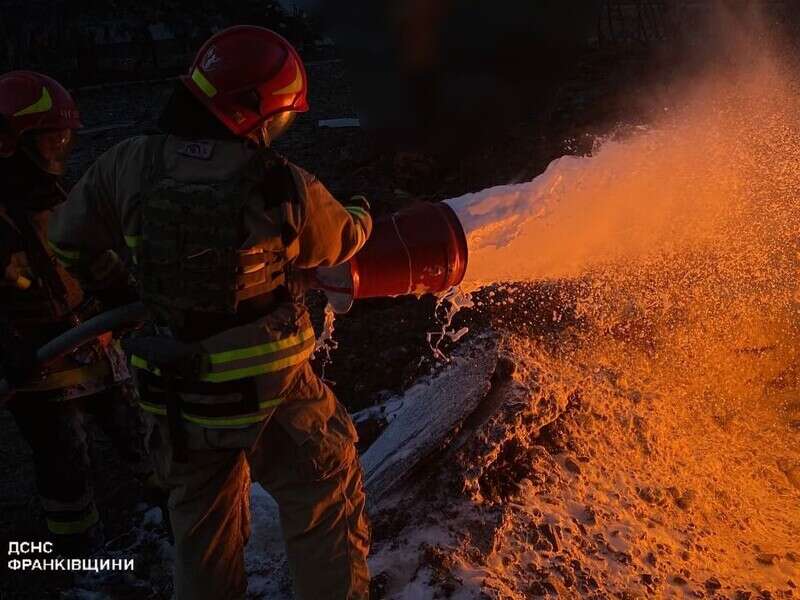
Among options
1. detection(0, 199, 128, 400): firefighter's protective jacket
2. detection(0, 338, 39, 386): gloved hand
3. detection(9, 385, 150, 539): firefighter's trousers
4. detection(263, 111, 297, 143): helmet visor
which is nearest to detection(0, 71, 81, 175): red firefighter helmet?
detection(0, 199, 128, 400): firefighter's protective jacket

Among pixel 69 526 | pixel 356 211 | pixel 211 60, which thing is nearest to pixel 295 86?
pixel 211 60

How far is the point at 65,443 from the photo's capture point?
3.31 metres

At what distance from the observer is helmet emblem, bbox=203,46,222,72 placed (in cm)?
207

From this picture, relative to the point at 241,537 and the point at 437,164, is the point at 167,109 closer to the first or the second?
the point at 241,537

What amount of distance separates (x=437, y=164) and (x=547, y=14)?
2.17 meters

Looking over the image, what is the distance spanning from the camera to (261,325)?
7.02 feet

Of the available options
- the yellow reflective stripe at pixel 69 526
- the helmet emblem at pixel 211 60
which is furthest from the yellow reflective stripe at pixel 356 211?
the yellow reflective stripe at pixel 69 526

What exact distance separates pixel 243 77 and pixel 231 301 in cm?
63

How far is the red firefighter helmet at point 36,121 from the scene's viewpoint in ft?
10.1

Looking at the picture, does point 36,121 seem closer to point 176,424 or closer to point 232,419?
point 176,424

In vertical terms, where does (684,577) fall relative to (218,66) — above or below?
below

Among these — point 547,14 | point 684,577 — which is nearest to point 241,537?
point 684,577

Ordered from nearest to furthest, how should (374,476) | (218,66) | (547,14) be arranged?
(218,66) → (374,476) → (547,14)

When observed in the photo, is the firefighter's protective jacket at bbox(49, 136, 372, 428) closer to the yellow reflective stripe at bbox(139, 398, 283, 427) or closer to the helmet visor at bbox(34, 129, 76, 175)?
the yellow reflective stripe at bbox(139, 398, 283, 427)
